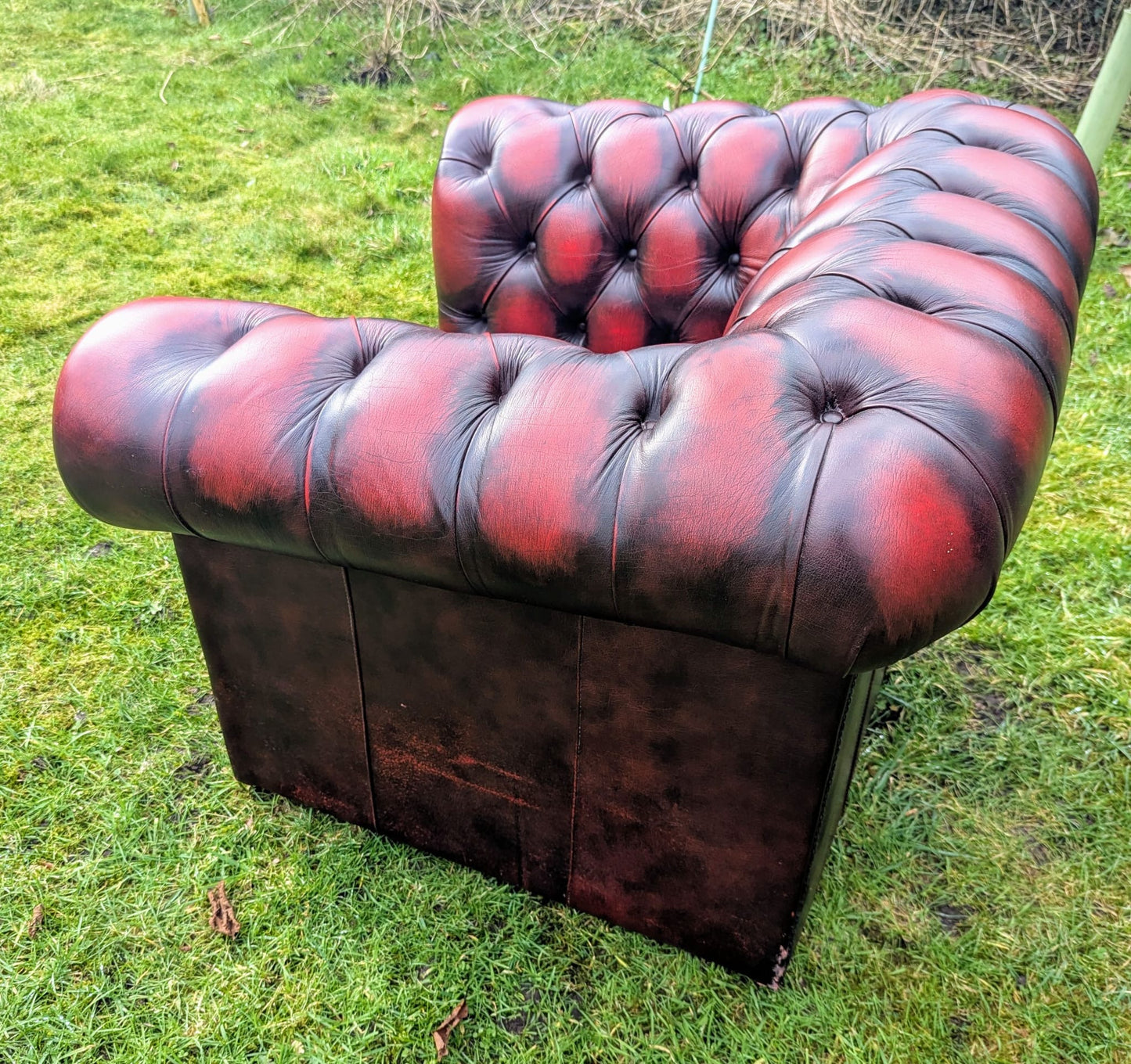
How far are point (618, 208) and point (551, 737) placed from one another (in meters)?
1.27

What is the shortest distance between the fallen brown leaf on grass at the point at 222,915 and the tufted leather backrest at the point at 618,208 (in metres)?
1.36

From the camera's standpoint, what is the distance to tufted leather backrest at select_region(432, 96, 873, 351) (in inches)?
76.4

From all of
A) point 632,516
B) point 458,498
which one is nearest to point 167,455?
point 458,498

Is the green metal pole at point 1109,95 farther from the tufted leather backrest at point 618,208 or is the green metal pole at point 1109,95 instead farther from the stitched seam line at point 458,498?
the stitched seam line at point 458,498

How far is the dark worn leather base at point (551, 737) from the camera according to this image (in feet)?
3.84

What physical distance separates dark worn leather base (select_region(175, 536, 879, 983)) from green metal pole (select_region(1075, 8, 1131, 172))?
2.52 metres

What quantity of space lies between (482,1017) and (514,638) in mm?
652


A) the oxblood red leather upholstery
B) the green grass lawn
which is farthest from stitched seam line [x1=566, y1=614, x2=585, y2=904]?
the oxblood red leather upholstery

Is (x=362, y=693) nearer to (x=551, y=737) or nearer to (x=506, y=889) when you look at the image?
(x=551, y=737)

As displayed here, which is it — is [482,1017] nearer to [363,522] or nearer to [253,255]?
[363,522]

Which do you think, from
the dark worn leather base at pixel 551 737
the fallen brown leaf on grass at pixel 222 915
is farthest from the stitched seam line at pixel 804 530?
the fallen brown leaf on grass at pixel 222 915

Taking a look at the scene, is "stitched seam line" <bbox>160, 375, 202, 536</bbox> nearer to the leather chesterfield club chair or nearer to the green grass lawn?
the leather chesterfield club chair

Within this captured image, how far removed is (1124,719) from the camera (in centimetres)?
192

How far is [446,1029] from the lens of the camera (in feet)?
4.57
